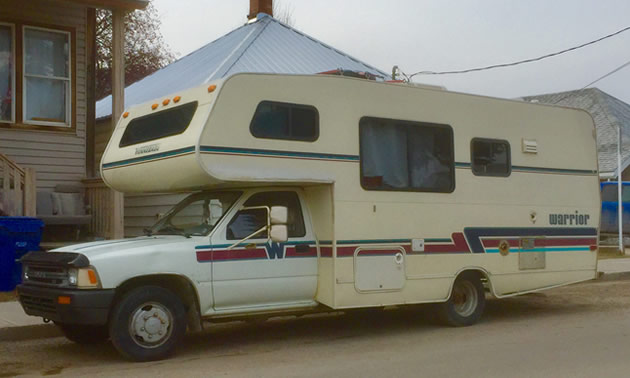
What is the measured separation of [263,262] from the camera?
8336mm

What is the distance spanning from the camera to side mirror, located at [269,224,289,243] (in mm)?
8086

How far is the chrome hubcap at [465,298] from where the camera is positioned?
992 cm

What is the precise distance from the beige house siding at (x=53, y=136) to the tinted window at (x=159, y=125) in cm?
609

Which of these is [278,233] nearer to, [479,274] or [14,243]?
[479,274]

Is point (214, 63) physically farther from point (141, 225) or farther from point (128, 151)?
point (128, 151)

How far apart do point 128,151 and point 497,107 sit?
4.66m

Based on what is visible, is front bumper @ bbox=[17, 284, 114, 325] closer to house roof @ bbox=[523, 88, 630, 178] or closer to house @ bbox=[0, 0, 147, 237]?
house @ bbox=[0, 0, 147, 237]

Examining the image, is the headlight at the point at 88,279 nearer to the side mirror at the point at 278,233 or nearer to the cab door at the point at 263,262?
the cab door at the point at 263,262

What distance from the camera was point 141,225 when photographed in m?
15.4

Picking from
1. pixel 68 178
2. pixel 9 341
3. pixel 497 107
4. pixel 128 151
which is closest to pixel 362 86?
pixel 497 107

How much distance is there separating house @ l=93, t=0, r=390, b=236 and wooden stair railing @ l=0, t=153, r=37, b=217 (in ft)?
8.61

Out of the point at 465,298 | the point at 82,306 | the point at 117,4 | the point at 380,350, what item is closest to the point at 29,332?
the point at 82,306

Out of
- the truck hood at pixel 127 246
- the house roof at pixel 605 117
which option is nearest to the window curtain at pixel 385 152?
the truck hood at pixel 127 246

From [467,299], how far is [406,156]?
2048mm
